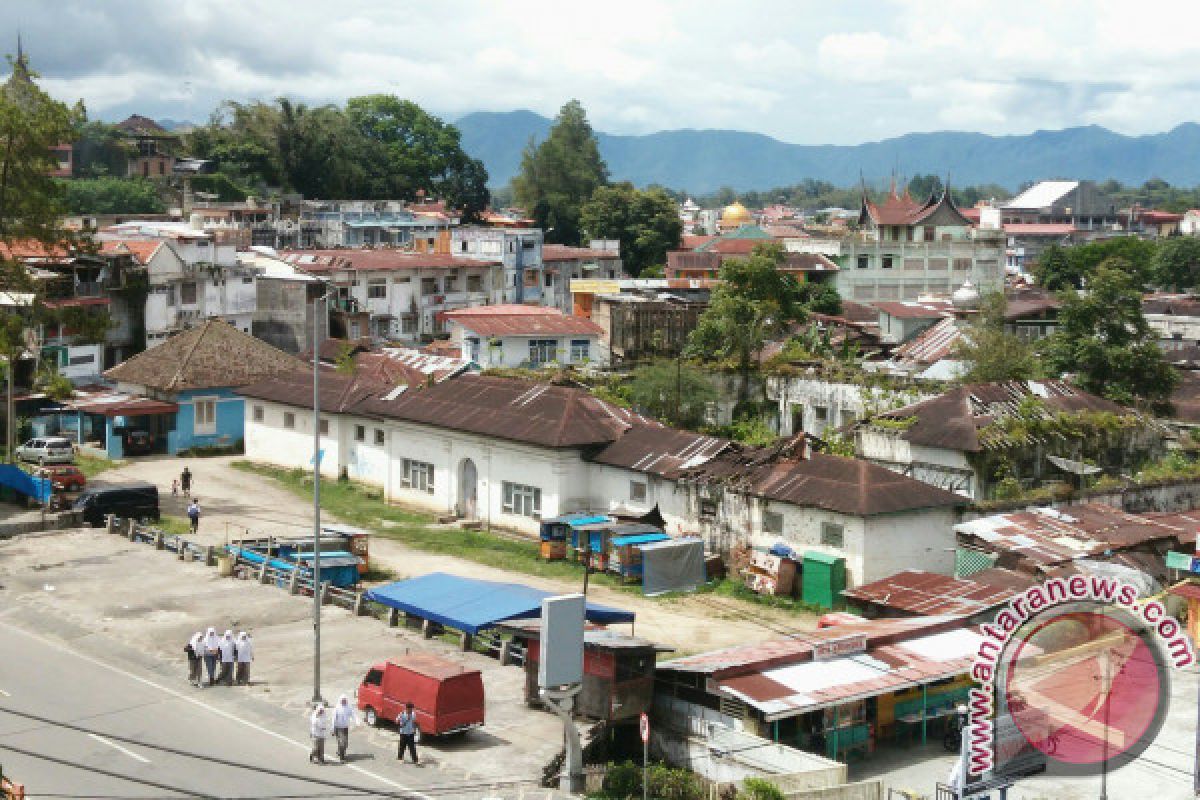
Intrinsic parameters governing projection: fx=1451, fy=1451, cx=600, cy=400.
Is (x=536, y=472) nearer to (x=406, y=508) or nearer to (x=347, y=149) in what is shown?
(x=406, y=508)

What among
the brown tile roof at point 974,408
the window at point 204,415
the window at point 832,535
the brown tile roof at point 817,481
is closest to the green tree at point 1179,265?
the brown tile roof at point 974,408

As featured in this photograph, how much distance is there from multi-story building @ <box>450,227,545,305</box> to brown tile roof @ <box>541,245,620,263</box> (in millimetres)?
1982

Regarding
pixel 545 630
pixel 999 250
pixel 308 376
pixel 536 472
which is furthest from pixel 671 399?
pixel 999 250

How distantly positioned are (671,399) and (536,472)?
8294 millimetres

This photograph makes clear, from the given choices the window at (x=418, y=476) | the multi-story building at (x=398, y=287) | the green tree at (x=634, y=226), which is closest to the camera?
the window at (x=418, y=476)

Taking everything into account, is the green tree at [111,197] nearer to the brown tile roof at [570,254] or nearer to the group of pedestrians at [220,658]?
the brown tile roof at [570,254]

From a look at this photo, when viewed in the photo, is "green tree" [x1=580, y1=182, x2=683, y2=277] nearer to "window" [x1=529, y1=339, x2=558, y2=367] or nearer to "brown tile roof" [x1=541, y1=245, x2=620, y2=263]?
"brown tile roof" [x1=541, y1=245, x2=620, y2=263]

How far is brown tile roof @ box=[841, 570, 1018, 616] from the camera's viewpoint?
30297mm

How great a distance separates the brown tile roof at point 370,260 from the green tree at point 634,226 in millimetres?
23063

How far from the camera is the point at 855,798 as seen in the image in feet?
71.7

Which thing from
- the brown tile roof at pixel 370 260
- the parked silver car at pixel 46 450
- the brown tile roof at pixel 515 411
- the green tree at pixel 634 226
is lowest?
the parked silver car at pixel 46 450

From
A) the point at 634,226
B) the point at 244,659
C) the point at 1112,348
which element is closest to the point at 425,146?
the point at 634,226

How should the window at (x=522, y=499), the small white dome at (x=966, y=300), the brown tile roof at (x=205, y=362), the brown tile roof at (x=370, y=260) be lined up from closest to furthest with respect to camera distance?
the window at (x=522, y=499) < the brown tile roof at (x=205, y=362) < the small white dome at (x=966, y=300) < the brown tile roof at (x=370, y=260)

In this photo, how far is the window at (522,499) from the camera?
41125 mm
